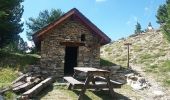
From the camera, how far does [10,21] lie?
88.5 ft

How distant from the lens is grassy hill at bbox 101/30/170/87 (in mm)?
22905

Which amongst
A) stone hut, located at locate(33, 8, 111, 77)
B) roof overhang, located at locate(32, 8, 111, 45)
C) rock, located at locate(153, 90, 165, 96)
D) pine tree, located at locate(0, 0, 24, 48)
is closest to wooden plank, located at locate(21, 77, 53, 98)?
stone hut, located at locate(33, 8, 111, 77)

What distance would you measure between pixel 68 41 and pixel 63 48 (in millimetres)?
627

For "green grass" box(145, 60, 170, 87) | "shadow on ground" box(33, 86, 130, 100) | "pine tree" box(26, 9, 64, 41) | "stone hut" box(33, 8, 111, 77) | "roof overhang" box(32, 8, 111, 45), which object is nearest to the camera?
"shadow on ground" box(33, 86, 130, 100)

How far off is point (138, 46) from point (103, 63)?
9.52 m

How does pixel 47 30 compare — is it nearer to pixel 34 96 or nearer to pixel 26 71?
pixel 26 71

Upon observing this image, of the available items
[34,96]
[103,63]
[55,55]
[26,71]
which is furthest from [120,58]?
[34,96]

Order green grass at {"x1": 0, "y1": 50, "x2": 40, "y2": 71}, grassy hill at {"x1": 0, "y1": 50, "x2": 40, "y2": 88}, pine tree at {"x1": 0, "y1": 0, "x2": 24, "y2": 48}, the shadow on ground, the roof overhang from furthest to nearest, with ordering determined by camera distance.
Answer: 1. pine tree at {"x1": 0, "y1": 0, "x2": 24, "y2": 48}
2. green grass at {"x1": 0, "y1": 50, "x2": 40, "y2": 71}
3. the roof overhang
4. grassy hill at {"x1": 0, "y1": 50, "x2": 40, "y2": 88}
5. the shadow on ground

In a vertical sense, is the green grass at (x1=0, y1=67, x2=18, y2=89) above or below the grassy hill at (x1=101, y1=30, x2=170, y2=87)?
below

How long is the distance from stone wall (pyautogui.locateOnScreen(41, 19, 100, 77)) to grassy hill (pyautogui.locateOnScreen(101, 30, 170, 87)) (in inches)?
182

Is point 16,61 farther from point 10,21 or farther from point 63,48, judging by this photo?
point 10,21

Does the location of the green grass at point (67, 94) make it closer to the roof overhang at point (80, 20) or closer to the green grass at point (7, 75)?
the green grass at point (7, 75)

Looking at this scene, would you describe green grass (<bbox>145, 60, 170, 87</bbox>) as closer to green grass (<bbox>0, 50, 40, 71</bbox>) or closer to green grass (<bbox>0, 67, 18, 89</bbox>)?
green grass (<bbox>0, 50, 40, 71</bbox>)

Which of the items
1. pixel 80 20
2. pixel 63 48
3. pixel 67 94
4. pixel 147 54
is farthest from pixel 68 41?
pixel 147 54
